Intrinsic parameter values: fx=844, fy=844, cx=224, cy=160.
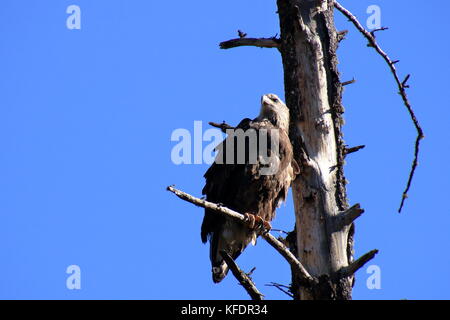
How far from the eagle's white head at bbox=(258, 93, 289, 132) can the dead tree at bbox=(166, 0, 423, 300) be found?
0.31m

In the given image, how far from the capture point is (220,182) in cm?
787

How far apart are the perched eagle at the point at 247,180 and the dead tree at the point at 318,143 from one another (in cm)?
26

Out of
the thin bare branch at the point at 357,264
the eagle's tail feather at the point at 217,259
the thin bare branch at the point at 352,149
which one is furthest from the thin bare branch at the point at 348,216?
the eagle's tail feather at the point at 217,259

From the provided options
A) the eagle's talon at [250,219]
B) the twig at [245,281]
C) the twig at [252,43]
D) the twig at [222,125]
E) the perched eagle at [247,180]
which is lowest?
the twig at [245,281]

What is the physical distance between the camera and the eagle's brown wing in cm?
768

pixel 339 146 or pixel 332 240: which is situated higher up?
pixel 339 146

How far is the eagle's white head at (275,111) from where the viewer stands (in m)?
7.81

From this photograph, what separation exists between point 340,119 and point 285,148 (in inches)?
21.8

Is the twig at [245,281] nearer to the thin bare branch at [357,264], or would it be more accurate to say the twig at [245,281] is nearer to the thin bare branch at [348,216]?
the thin bare branch at [357,264]

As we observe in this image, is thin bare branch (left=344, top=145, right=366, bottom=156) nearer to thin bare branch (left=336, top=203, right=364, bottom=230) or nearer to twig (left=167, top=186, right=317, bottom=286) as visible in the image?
thin bare branch (left=336, top=203, right=364, bottom=230)

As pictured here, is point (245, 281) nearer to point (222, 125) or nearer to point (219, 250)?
point (219, 250)

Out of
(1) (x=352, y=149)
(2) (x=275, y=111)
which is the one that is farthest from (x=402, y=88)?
(2) (x=275, y=111)
